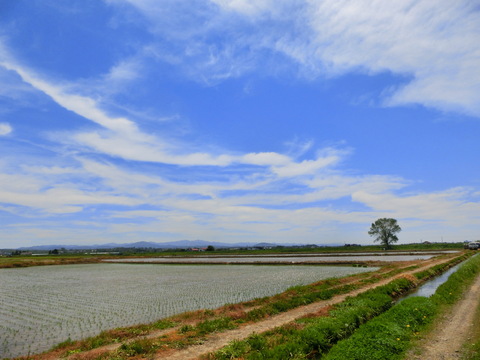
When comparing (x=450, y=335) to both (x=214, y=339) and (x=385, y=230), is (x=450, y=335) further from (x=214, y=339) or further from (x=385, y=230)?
(x=385, y=230)

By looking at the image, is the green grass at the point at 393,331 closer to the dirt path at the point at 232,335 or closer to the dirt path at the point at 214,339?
the dirt path at the point at 214,339

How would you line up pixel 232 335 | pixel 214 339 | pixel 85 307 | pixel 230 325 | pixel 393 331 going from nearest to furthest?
pixel 393 331 → pixel 214 339 → pixel 232 335 → pixel 230 325 → pixel 85 307

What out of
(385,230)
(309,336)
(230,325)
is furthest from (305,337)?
(385,230)

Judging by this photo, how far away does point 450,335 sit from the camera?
1436 cm

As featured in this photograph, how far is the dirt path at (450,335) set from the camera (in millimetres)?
12141

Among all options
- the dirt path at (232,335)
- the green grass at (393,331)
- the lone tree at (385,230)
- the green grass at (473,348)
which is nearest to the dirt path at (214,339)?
the dirt path at (232,335)

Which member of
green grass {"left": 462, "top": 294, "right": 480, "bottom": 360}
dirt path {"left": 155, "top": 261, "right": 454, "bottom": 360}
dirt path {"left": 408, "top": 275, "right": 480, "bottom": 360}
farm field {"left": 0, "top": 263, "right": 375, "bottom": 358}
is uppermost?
green grass {"left": 462, "top": 294, "right": 480, "bottom": 360}

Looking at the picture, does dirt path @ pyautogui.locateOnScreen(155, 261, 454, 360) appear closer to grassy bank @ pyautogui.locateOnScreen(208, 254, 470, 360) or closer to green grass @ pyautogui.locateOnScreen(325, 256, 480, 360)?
grassy bank @ pyautogui.locateOnScreen(208, 254, 470, 360)

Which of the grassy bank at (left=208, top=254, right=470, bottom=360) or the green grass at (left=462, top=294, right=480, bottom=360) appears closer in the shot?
the green grass at (left=462, top=294, right=480, bottom=360)

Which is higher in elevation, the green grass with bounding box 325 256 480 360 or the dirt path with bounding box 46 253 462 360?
the green grass with bounding box 325 256 480 360

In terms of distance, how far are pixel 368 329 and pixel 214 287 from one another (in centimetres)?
2356

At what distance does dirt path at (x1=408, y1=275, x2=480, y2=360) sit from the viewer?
39.8 ft

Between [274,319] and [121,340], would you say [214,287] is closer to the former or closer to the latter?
[274,319]

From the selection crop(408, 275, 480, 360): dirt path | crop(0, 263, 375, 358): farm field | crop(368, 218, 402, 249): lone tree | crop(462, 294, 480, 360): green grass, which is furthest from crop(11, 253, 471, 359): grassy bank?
crop(368, 218, 402, 249): lone tree
